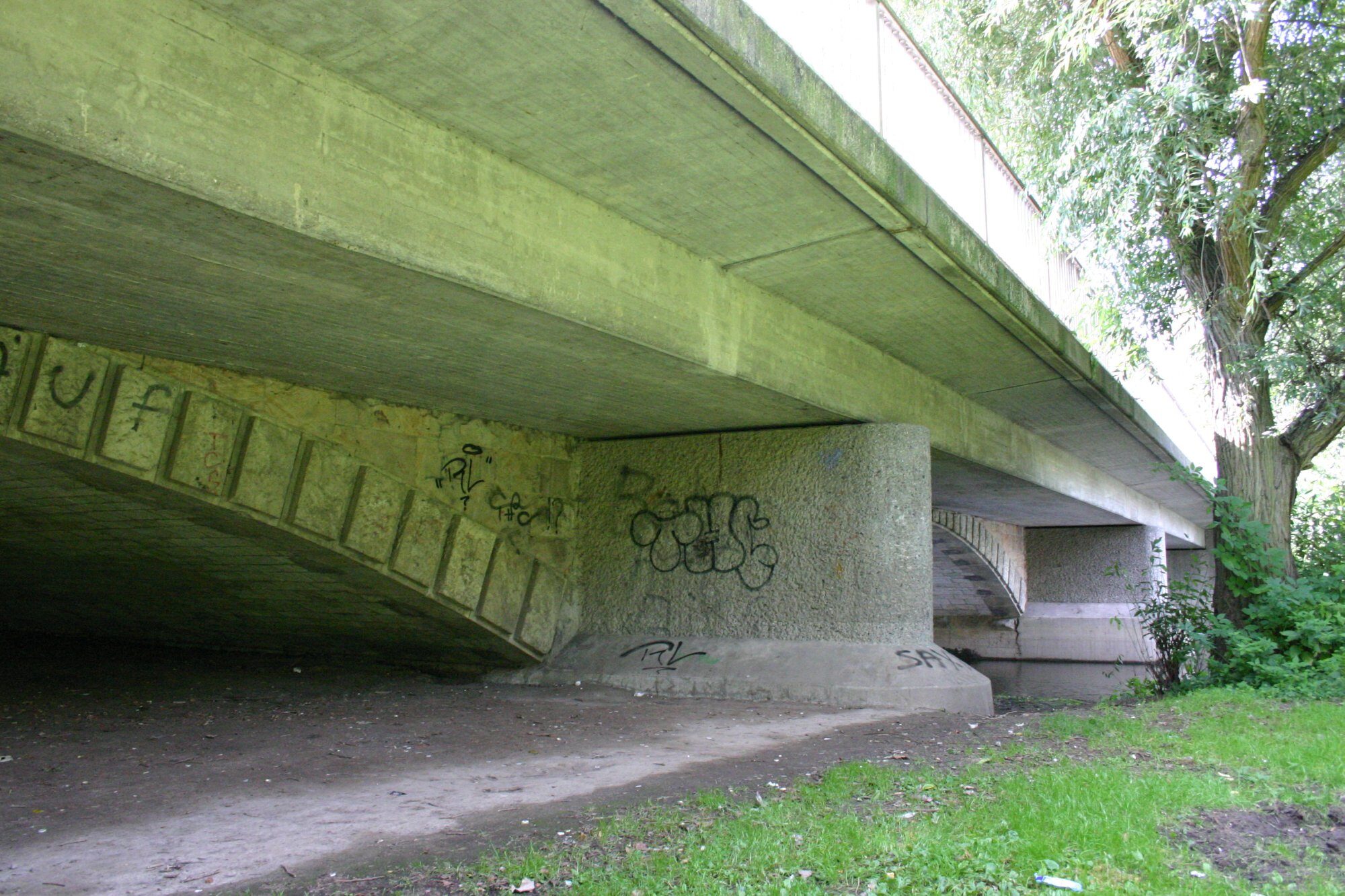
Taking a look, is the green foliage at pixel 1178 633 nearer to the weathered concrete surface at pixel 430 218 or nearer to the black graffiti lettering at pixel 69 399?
the weathered concrete surface at pixel 430 218

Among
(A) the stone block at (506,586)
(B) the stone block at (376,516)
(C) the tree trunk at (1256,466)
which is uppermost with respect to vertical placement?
(C) the tree trunk at (1256,466)

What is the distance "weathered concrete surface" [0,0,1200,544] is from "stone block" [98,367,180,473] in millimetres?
319

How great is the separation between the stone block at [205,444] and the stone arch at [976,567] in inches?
465

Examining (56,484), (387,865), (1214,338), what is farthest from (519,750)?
(1214,338)

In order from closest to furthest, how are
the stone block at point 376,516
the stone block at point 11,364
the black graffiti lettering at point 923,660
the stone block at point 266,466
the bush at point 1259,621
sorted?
1. the stone block at point 11,364
2. the stone block at point 266,466
3. the stone block at point 376,516
4. the black graffiti lettering at point 923,660
5. the bush at point 1259,621

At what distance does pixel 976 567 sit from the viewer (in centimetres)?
1791

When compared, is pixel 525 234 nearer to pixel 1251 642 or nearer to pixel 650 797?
pixel 650 797

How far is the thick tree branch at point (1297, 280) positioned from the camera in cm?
813

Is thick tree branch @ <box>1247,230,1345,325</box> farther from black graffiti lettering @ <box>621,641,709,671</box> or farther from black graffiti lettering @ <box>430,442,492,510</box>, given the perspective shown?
black graffiti lettering @ <box>430,442,492,510</box>

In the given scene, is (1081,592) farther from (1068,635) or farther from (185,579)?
(185,579)

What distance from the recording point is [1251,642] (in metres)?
7.44

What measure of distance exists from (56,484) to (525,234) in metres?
4.18

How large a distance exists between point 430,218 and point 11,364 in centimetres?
270

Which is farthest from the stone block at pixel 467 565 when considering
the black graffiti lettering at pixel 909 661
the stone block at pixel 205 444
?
the black graffiti lettering at pixel 909 661
